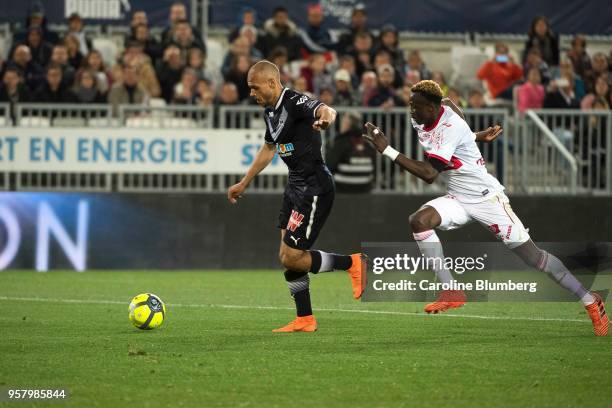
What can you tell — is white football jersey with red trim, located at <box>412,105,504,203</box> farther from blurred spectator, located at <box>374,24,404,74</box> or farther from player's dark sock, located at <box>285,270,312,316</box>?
blurred spectator, located at <box>374,24,404,74</box>

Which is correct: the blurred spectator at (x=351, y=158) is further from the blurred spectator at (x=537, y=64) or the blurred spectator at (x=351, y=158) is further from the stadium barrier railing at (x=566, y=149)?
the blurred spectator at (x=537, y=64)

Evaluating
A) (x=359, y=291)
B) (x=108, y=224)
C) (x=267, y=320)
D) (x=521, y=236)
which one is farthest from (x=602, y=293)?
(x=108, y=224)

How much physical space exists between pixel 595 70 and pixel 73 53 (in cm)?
909

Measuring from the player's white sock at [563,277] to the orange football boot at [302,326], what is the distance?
2.04 m

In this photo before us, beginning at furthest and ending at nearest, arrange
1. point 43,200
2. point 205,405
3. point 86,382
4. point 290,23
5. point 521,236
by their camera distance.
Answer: point 290,23 < point 43,200 < point 521,236 < point 86,382 < point 205,405

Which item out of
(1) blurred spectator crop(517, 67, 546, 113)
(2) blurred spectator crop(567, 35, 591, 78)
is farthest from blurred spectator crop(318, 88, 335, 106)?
(2) blurred spectator crop(567, 35, 591, 78)

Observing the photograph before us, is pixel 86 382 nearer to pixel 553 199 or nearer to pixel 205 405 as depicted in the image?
pixel 205 405

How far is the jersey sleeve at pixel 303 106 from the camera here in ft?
35.0

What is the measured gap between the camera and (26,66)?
804 inches

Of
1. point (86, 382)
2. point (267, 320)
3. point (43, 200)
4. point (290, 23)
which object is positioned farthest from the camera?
point (290, 23)

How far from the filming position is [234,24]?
23.4m

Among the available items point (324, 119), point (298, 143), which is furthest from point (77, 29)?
point (324, 119)

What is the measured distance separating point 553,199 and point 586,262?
6864 mm

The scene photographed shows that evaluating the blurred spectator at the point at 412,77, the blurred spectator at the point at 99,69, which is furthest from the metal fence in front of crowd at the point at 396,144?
the blurred spectator at the point at 412,77
